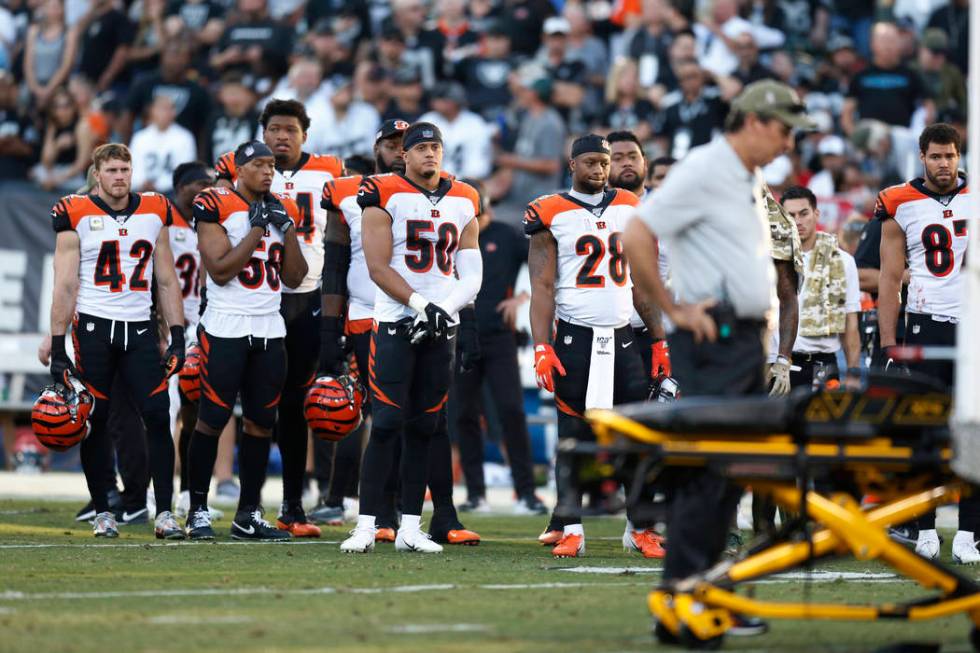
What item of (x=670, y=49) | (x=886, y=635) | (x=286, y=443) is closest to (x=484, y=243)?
(x=286, y=443)

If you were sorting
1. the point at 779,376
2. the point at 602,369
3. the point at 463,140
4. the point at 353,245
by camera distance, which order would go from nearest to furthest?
the point at 779,376
the point at 602,369
the point at 353,245
the point at 463,140

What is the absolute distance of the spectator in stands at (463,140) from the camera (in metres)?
17.7

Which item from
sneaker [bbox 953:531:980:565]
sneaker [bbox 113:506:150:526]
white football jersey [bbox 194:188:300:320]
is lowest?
sneaker [bbox 113:506:150:526]

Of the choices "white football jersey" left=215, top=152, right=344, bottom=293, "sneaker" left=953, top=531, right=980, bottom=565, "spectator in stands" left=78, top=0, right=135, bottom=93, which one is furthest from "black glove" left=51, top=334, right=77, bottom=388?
"spectator in stands" left=78, top=0, right=135, bottom=93

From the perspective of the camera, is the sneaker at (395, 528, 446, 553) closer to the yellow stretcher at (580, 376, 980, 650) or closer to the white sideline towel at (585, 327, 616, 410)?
the white sideline towel at (585, 327, 616, 410)

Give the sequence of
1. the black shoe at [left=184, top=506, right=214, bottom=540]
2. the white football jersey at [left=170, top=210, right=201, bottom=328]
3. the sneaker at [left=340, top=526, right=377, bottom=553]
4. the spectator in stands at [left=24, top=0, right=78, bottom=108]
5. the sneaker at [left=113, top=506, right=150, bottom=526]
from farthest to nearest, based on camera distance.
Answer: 1. the spectator in stands at [left=24, top=0, right=78, bottom=108]
2. the white football jersey at [left=170, top=210, right=201, bottom=328]
3. the sneaker at [left=113, top=506, right=150, bottom=526]
4. the black shoe at [left=184, top=506, right=214, bottom=540]
5. the sneaker at [left=340, top=526, right=377, bottom=553]

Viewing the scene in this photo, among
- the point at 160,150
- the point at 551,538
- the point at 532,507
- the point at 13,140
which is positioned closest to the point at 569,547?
the point at 551,538

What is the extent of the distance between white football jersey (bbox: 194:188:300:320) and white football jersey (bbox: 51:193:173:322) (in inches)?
18.4

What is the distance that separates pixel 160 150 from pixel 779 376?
9.93 m

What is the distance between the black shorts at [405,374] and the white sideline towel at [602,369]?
31.4 inches

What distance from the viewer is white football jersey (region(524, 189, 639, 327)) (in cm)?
976

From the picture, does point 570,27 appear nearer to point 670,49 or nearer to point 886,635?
point 670,49

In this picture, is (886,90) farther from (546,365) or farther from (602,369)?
(546,365)

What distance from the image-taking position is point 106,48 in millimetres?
21203
